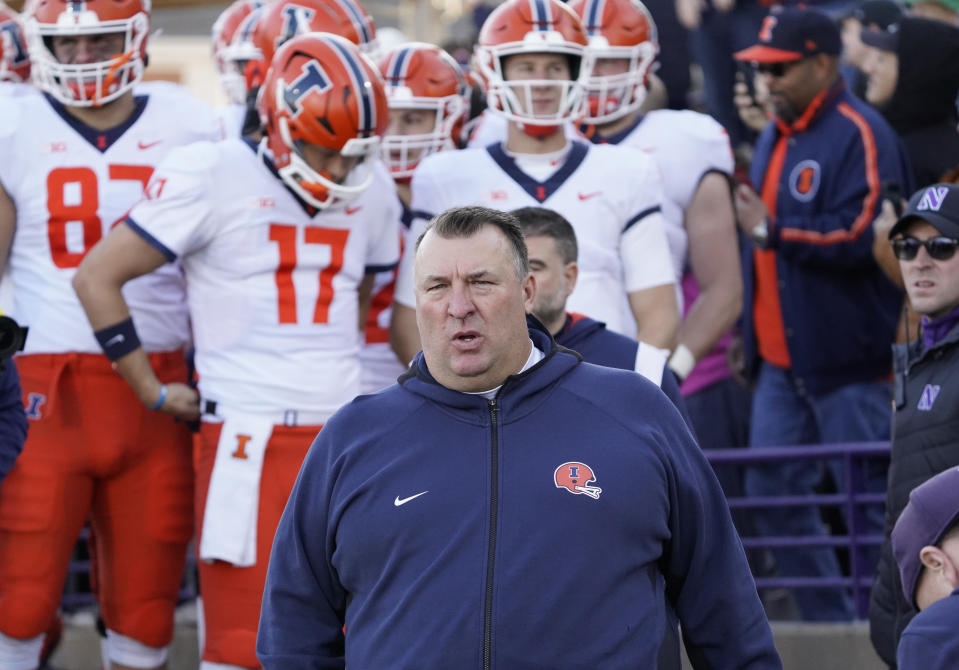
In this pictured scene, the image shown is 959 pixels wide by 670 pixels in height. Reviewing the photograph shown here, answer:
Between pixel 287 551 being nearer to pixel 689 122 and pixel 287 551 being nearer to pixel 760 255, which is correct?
pixel 689 122

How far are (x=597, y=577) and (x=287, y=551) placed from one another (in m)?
0.66

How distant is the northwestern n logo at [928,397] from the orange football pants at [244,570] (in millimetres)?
1862

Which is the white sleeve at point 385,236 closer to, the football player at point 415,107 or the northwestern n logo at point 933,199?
the football player at point 415,107

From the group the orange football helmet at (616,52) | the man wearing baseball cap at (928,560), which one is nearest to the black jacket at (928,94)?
the orange football helmet at (616,52)

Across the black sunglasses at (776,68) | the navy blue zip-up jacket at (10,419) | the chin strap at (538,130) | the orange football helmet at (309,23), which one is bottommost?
the navy blue zip-up jacket at (10,419)

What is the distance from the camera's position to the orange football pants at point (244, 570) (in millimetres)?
4730

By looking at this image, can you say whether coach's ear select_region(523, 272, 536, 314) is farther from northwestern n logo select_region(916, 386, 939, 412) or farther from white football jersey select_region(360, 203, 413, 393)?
white football jersey select_region(360, 203, 413, 393)

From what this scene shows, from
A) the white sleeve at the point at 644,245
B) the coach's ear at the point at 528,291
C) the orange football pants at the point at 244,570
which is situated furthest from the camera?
the white sleeve at the point at 644,245

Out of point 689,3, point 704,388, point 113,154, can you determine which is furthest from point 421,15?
point 113,154

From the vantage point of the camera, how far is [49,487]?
492cm

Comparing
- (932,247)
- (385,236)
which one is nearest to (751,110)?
(385,236)

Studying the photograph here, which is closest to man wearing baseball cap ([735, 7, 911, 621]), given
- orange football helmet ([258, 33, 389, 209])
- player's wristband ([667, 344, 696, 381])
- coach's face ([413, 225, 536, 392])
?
player's wristband ([667, 344, 696, 381])

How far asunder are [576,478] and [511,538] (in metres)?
0.17

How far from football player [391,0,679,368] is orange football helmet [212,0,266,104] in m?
1.38
